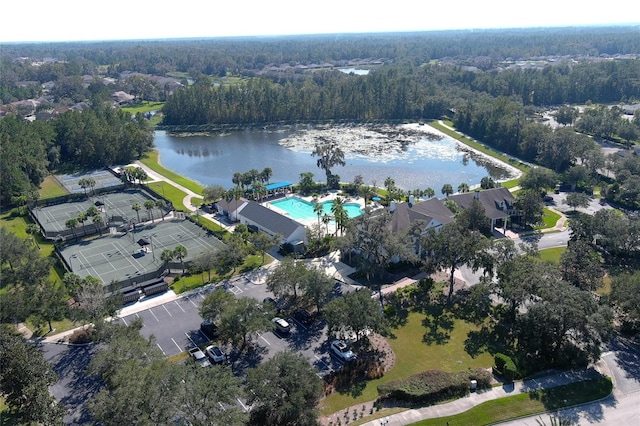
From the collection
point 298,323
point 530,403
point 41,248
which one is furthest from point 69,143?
point 530,403

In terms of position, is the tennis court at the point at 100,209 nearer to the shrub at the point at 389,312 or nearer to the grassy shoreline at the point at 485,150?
the shrub at the point at 389,312

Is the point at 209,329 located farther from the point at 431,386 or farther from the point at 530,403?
the point at 530,403

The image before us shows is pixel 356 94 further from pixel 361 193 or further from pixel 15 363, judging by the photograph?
pixel 15 363

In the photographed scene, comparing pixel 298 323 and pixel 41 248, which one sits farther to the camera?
pixel 41 248

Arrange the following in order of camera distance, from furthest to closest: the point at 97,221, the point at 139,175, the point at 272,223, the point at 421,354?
the point at 139,175
the point at 97,221
the point at 272,223
the point at 421,354

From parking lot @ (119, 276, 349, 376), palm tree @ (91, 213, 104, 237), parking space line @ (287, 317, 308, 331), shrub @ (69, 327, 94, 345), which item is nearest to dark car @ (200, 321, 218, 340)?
parking lot @ (119, 276, 349, 376)
